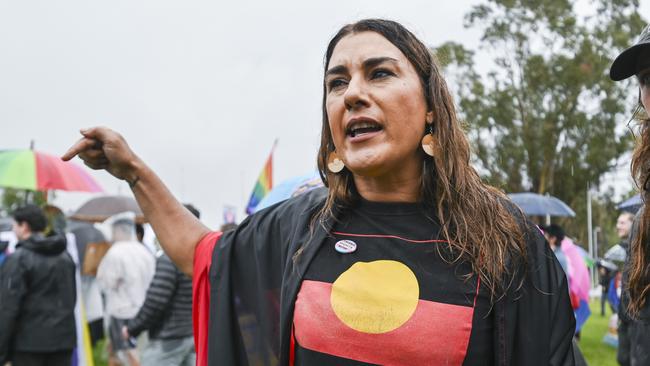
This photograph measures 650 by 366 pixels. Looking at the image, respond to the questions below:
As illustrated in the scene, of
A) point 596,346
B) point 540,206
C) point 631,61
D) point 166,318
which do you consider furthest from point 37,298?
point 596,346

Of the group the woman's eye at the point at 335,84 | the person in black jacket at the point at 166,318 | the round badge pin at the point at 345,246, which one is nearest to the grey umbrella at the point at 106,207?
the person in black jacket at the point at 166,318

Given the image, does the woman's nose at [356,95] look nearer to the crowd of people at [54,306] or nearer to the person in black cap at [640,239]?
the person in black cap at [640,239]

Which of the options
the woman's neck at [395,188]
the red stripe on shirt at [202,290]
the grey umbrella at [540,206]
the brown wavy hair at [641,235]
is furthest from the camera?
the grey umbrella at [540,206]

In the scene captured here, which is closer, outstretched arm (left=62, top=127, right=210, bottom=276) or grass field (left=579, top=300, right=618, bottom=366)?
outstretched arm (left=62, top=127, right=210, bottom=276)

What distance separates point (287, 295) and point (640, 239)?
106 cm

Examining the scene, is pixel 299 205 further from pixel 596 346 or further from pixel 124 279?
pixel 596 346

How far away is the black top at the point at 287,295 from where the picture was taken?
202cm

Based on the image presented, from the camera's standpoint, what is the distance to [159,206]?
248 cm

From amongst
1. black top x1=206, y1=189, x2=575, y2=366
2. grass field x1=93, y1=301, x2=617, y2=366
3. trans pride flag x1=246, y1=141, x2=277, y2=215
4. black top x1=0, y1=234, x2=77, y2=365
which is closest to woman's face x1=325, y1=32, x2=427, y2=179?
black top x1=206, y1=189, x2=575, y2=366

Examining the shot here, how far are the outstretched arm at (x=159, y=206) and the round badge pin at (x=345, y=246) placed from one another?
0.56 meters

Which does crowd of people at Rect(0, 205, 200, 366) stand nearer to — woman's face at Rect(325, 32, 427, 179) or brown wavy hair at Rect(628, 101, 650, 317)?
woman's face at Rect(325, 32, 427, 179)

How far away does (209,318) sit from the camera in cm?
240

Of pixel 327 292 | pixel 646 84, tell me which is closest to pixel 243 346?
pixel 327 292

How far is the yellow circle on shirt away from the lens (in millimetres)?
2037
